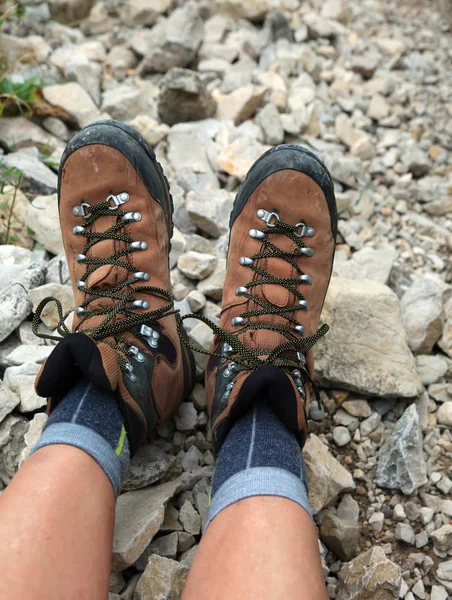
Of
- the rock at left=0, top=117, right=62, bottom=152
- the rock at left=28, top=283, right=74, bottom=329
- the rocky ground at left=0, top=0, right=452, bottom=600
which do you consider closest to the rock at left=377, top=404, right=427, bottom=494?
the rocky ground at left=0, top=0, right=452, bottom=600

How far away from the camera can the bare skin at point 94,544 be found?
93 centimetres

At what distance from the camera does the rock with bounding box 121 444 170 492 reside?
144 cm

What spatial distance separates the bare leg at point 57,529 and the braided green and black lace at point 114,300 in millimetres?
298

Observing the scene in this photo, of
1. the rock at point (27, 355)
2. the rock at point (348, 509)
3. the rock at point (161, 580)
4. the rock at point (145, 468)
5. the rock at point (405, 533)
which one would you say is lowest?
the rock at point (348, 509)

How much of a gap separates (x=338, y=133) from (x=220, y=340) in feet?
5.15

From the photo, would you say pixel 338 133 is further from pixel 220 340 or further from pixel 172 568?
pixel 172 568

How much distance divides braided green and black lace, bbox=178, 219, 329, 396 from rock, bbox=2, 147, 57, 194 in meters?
0.99

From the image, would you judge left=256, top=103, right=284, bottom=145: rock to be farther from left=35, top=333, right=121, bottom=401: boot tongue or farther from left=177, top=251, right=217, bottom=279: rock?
left=35, top=333, right=121, bottom=401: boot tongue

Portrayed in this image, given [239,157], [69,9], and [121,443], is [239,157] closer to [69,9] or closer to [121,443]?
[121,443]

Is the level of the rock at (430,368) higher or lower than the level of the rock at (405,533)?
higher

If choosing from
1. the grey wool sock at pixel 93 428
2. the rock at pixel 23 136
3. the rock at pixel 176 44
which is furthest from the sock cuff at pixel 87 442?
the rock at pixel 176 44

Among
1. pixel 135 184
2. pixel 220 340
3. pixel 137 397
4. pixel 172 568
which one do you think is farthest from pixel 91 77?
pixel 172 568

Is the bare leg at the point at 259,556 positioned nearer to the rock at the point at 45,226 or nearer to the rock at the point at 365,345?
the rock at the point at 365,345

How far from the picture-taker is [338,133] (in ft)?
8.89
